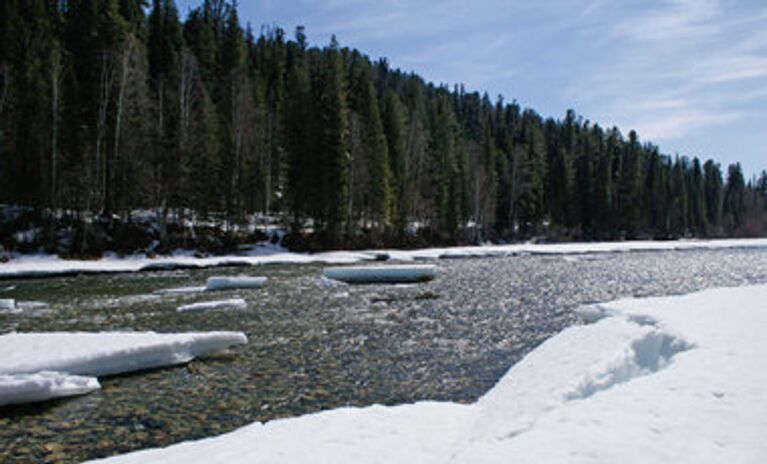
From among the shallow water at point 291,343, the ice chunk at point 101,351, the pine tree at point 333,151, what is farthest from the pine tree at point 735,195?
the ice chunk at point 101,351

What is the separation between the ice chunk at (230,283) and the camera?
2094cm

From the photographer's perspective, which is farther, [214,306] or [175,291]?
[175,291]

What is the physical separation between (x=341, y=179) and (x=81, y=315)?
27186 millimetres

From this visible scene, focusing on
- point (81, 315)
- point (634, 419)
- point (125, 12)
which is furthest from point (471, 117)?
point (634, 419)

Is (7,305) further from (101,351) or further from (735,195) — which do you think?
(735,195)

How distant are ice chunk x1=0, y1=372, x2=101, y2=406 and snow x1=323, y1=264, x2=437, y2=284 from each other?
614 inches

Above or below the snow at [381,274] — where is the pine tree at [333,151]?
above

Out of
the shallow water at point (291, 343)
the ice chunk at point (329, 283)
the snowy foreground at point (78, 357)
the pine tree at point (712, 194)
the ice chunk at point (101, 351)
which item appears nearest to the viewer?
the shallow water at point (291, 343)

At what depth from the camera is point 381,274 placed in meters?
24.2

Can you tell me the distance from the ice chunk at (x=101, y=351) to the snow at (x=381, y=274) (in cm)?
1294

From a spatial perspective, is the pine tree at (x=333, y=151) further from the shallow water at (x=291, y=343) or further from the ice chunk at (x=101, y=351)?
the ice chunk at (x=101, y=351)

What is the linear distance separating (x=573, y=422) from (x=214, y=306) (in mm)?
13161

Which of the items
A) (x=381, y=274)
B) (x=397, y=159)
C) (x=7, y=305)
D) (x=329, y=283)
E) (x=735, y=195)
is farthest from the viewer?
(x=735, y=195)

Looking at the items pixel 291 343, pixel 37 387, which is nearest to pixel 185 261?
pixel 291 343
